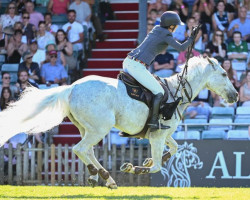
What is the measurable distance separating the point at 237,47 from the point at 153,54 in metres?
7.13

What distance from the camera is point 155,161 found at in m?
13.6

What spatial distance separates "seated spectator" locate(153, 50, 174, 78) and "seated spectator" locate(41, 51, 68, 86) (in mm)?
2434

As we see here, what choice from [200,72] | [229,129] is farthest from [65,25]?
[200,72]

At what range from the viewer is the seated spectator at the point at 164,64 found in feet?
66.5

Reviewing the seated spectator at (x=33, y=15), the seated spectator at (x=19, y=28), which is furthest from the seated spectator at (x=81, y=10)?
the seated spectator at (x=19, y=28)

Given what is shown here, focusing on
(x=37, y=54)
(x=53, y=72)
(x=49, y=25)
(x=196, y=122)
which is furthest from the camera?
(x=49, y=25)

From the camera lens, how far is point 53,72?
2078 centimetres

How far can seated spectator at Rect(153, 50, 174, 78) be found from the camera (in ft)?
66.5

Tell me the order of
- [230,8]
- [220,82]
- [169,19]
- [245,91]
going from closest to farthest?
[169,19]
[220,82]
[245,91]
[230,8]

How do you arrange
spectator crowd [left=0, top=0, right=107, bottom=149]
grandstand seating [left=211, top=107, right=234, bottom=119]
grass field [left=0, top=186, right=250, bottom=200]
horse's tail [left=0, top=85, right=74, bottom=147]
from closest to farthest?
grass field [left=0, top=186, right=250, bottom=200]
horse's tail [left=0, top=85, right=74, bottom=147]
grandstand seating [left=211, top=107, right=234, bottom=119]
spectator crowd [left=0, top=0, right=107, bottom=149]

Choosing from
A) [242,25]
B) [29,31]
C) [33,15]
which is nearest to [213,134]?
[242,25]

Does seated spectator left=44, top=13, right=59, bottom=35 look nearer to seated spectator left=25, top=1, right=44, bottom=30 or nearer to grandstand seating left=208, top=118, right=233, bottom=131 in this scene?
seated spectator left=25, top=1, right=44, bottom=30

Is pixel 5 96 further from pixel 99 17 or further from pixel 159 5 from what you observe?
pixel 159 5

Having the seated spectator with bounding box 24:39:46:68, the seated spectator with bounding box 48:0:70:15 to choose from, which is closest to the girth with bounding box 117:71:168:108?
the seated spectator with bounding box 24:39:46:68
